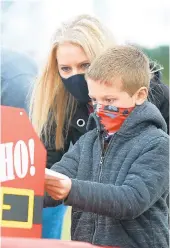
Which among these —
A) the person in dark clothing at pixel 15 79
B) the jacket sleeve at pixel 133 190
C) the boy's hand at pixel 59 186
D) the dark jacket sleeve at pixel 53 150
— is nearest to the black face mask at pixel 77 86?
the dark jacket sleeve at pixel 53 150

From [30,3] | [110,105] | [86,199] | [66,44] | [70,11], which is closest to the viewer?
[86,199]

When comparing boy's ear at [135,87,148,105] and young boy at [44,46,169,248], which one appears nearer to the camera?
young boy at [44,46,169,248]

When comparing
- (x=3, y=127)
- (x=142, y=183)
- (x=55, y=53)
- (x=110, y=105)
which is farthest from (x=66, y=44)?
(x=3, y=127)

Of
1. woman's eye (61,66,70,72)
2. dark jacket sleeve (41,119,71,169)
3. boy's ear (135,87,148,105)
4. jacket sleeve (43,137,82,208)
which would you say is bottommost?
dark jacket sleeve (41,119,71,169)

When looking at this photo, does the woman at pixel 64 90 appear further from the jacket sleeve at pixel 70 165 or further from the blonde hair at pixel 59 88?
the jacket sleeve at pixel 70 165

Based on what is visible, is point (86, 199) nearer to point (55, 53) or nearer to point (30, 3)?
point (55, 53)

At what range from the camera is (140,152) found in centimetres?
244

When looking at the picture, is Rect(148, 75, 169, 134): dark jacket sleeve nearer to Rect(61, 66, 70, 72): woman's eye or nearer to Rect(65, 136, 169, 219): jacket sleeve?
Rect(61, 66, 70, 72): woman's eye

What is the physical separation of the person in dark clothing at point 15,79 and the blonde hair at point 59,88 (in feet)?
2.34

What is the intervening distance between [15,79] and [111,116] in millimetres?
1670

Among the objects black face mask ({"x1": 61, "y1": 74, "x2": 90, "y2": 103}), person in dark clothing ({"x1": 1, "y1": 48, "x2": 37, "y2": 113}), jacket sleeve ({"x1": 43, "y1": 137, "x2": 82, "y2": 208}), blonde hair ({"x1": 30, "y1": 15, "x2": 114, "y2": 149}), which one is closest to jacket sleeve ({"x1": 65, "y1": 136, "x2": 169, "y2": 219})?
jacket sleeve ({"x1": 43, "y1": 137, "x2": 82, "y2": 208})

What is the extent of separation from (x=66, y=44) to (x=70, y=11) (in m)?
1.89

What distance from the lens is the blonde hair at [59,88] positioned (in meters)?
3.00

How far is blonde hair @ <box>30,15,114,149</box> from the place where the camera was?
3000 mm
